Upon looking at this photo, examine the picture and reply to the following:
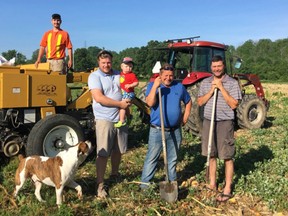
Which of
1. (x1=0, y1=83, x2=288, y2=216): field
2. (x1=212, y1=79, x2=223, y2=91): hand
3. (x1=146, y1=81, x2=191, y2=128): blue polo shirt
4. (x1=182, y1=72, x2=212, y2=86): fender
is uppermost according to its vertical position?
(x1=182, y1=72, x2=212, y2=86): fender

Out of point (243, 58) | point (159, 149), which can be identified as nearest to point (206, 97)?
point (159, 149)

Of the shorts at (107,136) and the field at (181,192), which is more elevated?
the shorts at (107,136)

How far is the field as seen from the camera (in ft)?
14.6

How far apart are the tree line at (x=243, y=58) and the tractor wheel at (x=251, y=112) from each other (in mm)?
2459

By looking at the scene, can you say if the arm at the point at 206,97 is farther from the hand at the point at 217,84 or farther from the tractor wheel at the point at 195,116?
the tractor wheel at the point at 195,116

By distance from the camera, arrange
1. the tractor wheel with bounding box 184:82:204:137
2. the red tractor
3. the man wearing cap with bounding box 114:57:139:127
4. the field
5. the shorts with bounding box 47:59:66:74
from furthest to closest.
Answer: the red tractor < the tractor wheel with bounding box 184:82:204:137 < the shorts with bounding box 47:59:66:74 < the man wearing cap with bounding box 114:57:139:127 < the field

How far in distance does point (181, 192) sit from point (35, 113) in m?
2.81

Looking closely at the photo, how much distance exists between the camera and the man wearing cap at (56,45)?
665 centimetres

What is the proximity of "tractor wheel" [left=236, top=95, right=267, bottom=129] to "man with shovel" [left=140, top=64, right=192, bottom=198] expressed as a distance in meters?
4.58

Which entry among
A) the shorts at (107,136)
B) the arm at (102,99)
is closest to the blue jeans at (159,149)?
the shorts at (107,136)

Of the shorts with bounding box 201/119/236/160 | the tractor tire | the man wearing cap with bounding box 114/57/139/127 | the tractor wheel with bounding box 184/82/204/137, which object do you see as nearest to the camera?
the shorts with bounding box 201/119/236/160

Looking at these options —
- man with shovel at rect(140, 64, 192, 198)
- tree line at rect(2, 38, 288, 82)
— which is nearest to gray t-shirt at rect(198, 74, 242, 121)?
man with shovel at rect(140, 64, 192, 198)

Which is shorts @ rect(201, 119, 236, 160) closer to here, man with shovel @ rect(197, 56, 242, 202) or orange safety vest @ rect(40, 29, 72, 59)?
man with shovel @ rect(197, 56, 242, 202)

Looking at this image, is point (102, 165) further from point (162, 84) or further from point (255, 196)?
point (255, 196)
